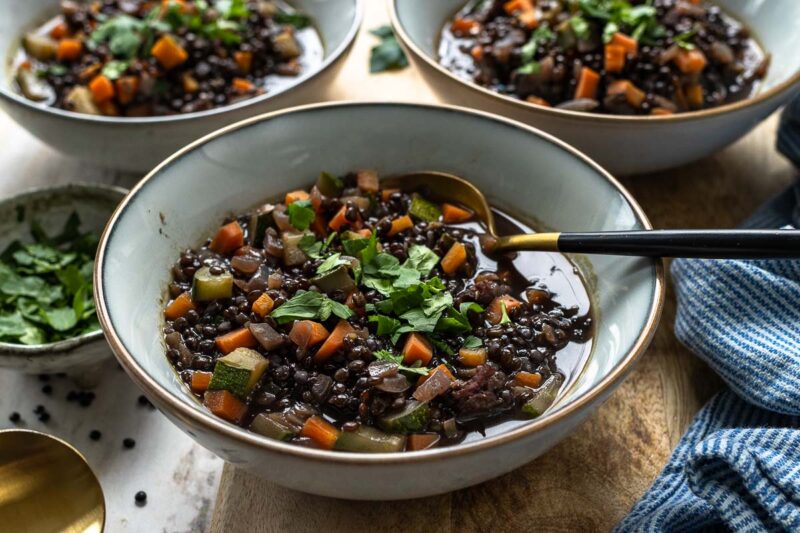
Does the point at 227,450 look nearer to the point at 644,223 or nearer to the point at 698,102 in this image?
the point at 644,223

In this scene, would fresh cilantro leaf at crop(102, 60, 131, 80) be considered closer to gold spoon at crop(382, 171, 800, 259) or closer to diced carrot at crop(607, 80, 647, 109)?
gold spoon at crop(382, 171, 800, 259)

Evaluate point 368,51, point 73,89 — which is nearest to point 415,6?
point 368,51

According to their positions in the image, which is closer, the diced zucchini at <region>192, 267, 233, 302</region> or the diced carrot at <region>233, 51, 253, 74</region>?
the diced zucchini at <region>192, 267, 233, 302</region>

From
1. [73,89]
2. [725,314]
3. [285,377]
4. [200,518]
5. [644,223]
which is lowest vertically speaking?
[200,518]

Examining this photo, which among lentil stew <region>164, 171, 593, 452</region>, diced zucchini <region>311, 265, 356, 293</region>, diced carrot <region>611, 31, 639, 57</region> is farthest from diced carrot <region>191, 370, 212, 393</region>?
diced carrot <region>611, 31, 639, 57</region>

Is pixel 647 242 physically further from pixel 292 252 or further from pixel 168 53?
pixel 168 53
